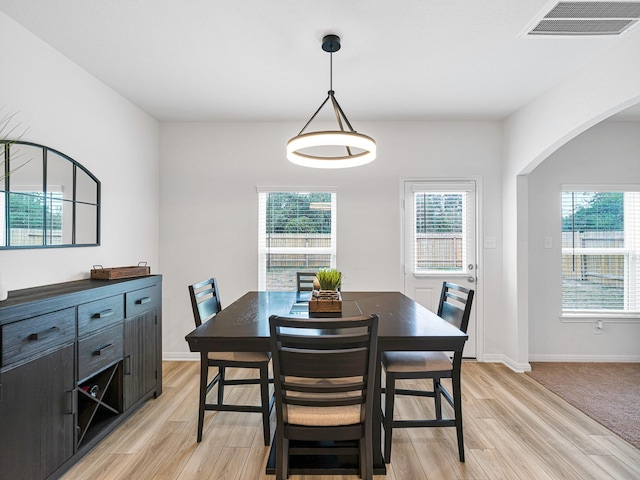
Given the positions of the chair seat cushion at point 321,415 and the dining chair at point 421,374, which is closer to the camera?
the chair seat cushion at point 321,415

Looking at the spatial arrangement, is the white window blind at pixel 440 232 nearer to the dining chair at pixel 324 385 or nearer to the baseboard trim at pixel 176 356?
the dining chair at pixel 324 385

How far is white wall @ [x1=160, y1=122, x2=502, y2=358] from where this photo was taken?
13.3 feet

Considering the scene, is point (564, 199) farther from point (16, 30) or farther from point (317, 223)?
point (16, 30)

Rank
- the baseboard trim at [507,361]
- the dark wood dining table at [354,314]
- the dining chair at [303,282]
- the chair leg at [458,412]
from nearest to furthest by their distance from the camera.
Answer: the dark wood dining table at [354,314] → the chair leg at [458,412] → the dining chair at [303,282] → the baseboard trim at [507,361]

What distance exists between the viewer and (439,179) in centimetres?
405

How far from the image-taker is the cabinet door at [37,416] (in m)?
1.67

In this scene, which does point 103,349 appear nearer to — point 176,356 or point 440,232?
point 176,356

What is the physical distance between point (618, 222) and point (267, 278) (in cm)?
383

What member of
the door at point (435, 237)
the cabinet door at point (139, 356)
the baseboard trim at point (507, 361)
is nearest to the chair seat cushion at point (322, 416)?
the cabinet door at point (139, 356)

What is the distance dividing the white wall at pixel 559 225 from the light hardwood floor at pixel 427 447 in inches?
47.4

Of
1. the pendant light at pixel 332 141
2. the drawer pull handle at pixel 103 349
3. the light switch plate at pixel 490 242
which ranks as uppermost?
the pendant light at pixel 332 141

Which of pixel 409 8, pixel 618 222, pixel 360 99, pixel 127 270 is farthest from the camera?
pixel 618 222

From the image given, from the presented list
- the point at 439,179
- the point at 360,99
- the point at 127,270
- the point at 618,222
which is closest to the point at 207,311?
the point at 127,270

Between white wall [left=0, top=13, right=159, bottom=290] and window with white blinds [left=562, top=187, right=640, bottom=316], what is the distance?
14.5 feet
